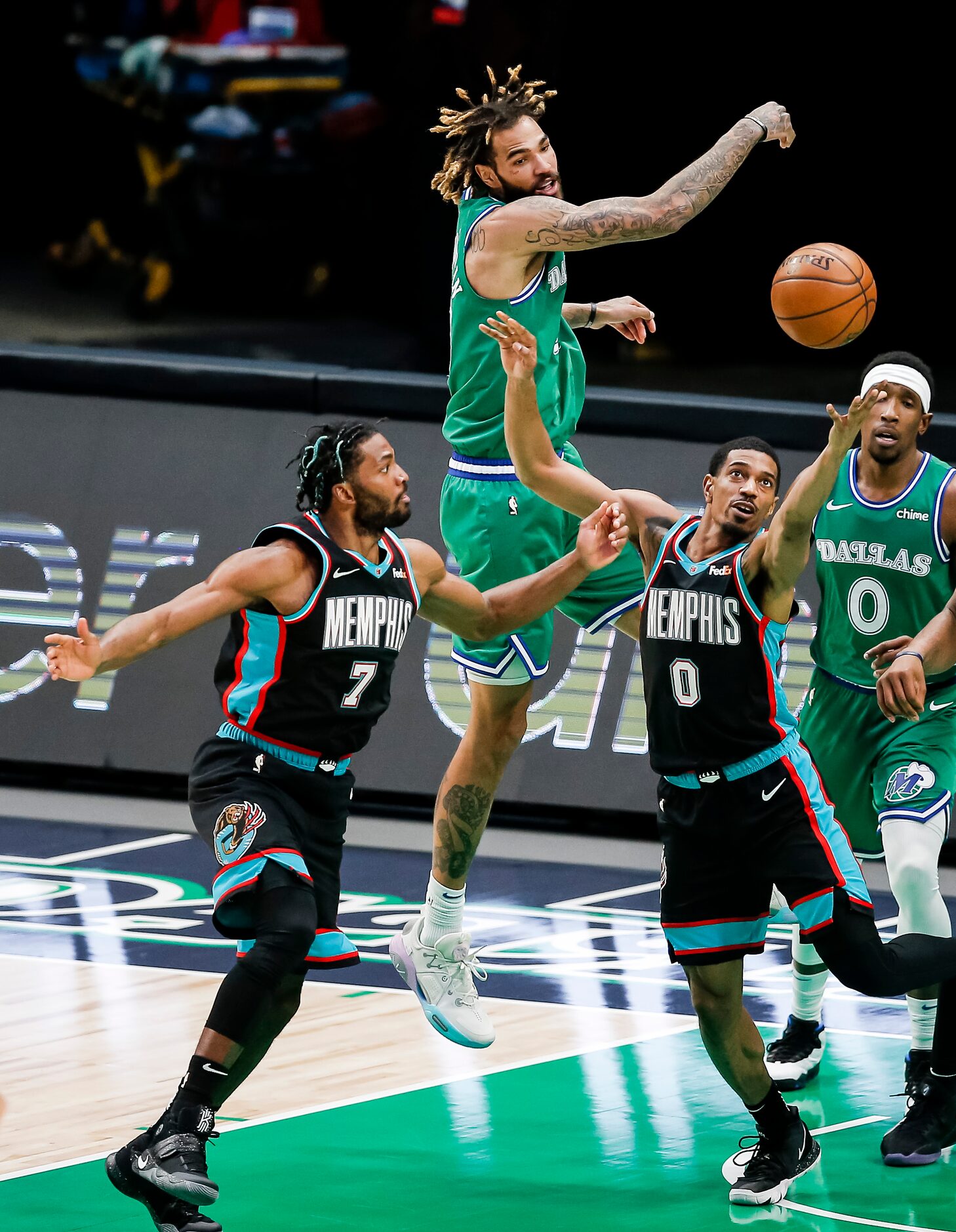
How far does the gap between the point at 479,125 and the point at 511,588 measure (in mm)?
1564

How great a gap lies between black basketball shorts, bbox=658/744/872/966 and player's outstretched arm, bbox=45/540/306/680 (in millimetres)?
1268

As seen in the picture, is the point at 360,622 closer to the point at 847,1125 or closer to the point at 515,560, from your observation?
the point at 515,560

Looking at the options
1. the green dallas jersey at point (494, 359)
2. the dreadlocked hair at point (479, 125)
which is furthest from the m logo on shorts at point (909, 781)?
the dreadlocked hair at point (479, 125)

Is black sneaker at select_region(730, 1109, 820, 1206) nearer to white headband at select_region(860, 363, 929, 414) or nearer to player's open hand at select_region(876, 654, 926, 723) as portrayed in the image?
player's open hand at select_region(876, 654, 926, 723)

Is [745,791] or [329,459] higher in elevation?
[329,459]

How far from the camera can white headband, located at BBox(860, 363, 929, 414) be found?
7.11 metres

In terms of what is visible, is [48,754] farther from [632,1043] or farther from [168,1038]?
[632,1043]

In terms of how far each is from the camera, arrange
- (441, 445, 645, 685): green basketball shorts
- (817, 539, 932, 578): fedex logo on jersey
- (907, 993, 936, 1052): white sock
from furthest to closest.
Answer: (441, 445, 645, 685): green basketball shorts < (817, 539, 932, 578): fedex logo on jersey < (907, 993, 936, 1052): white sock

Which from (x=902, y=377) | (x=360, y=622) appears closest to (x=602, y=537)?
(x=360, y=622)

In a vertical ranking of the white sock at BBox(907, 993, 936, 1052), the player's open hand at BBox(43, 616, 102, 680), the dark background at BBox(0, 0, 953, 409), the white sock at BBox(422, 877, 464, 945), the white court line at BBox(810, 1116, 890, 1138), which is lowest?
the white court line at BBox(810, 1116, 890, 1138)

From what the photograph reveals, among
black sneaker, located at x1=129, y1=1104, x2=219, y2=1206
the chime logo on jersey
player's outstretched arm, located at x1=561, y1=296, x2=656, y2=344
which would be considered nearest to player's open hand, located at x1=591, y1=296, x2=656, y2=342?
player's outstretched arm, located at x1=561, y1=296, x2=656, y2=344

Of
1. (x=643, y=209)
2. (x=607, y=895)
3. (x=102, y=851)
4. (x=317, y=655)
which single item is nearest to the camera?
(x=317, y=655)

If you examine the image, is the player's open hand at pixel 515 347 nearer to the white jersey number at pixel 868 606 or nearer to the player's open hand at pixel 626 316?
the player's open hand at pixel 626 316

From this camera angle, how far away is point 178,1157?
5461 millimetres
